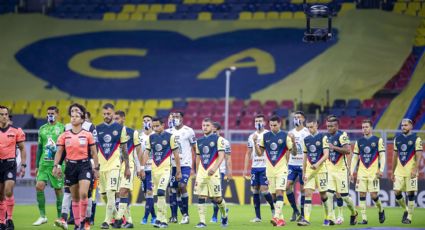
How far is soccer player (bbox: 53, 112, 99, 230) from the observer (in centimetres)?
1817

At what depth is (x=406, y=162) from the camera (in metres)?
24.0

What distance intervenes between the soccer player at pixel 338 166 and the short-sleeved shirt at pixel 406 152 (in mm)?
1872

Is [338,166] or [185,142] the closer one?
[338,166]

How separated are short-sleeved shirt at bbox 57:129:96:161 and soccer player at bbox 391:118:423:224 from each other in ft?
28.3

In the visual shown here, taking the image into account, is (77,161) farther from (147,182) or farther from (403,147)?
(403,147)

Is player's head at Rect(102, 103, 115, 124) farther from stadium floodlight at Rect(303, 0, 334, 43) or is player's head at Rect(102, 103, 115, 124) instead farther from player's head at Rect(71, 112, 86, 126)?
stadium floodlight at Rect(303, 0, 334, 43)

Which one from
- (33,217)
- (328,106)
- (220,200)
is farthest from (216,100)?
(220,200)

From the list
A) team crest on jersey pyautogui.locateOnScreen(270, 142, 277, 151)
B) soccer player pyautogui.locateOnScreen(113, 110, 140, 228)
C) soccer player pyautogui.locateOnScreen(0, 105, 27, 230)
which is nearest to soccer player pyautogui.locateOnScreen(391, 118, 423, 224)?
team crest on jersey pyautogui.locateOnScreen(270, 142, 277, 151)

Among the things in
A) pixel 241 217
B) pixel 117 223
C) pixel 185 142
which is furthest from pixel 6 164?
pixel 241 217

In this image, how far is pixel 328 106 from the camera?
41781mm

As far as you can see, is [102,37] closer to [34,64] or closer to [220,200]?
[34,64]

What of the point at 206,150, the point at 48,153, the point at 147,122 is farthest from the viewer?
the point at 147,122

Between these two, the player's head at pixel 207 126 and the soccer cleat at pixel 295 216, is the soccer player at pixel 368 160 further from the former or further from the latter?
the player's head at pixel 207 126

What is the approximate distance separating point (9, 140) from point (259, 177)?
7.29 m
